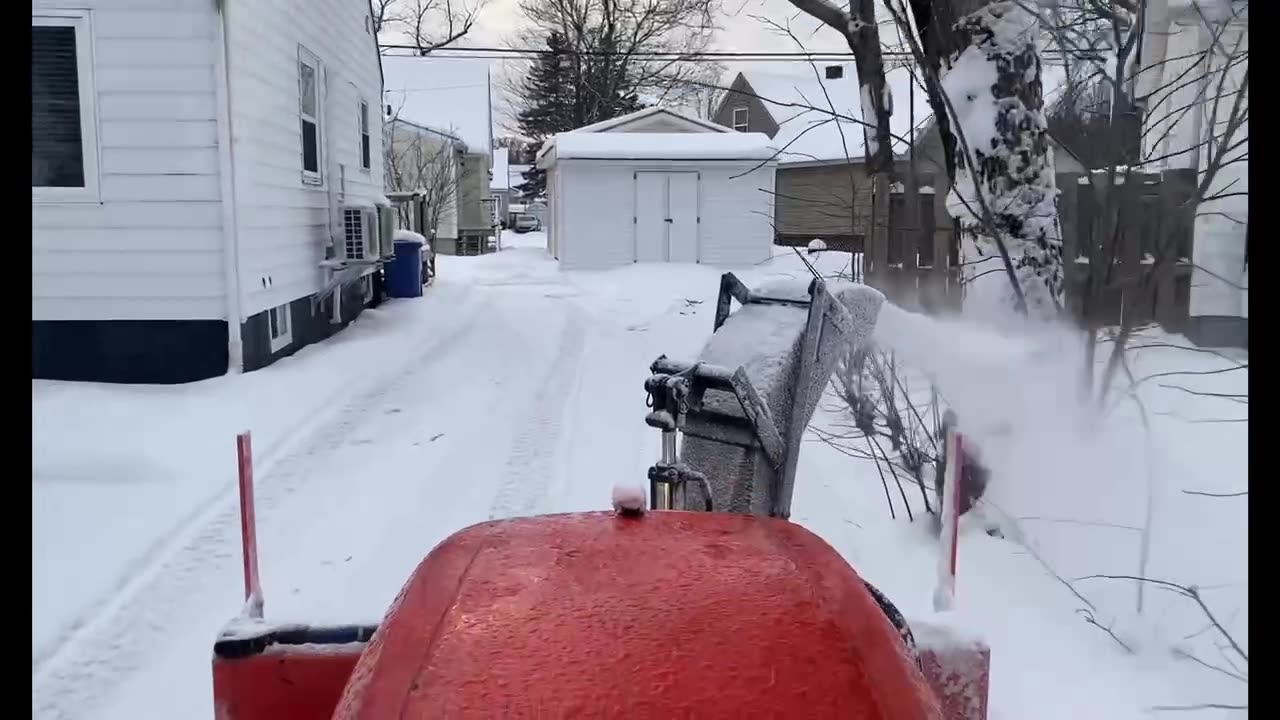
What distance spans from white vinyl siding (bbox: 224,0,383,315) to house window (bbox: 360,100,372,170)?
0.69 meters

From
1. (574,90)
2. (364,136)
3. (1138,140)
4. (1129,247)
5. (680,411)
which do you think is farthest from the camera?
(574,90)

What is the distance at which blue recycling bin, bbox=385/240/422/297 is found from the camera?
18.1m

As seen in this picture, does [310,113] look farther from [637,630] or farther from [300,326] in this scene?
[637,630]

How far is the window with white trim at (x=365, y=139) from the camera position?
650 inches

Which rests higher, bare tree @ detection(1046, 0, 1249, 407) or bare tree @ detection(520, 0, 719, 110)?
bare tree @ detection(520, 0, 719, 110)

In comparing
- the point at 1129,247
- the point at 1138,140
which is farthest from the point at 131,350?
the point at 1138,140

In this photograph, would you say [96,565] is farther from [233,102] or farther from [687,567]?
[233,102]

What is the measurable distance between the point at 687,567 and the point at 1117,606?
3.44m

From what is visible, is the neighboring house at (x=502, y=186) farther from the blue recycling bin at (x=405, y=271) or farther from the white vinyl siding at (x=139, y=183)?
the white vinyl siding at (x=139, y=183)

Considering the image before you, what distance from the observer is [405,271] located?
18219 millimetres

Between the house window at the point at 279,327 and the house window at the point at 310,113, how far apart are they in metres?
1.89

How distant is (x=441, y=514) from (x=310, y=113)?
830 centimetres

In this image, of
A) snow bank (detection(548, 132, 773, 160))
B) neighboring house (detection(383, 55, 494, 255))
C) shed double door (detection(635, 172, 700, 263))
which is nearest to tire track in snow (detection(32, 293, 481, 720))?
snow bank (detection(548, 132, 773, 160))

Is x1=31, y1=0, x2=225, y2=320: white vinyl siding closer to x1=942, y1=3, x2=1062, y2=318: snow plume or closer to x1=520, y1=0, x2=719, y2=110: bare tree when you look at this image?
x1=942, y1=3, x2=1062, y2=318: snow plume
